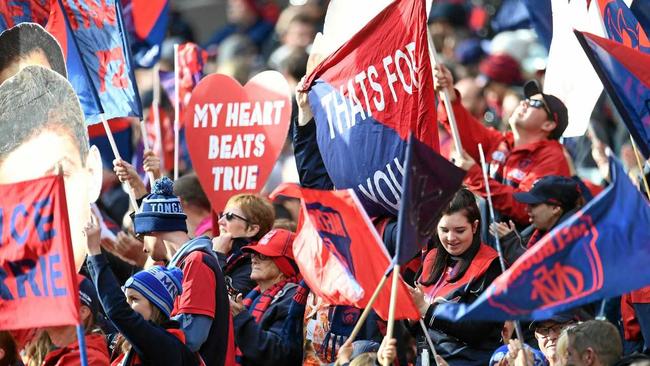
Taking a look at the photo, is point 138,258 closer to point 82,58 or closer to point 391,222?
point 82,58

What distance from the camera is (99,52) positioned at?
31.0 ft

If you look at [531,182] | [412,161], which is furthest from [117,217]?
[412,161]

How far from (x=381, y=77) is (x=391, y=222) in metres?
0.80

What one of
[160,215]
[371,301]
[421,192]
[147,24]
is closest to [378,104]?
[160,215]

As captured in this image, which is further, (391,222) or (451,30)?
(451,30)

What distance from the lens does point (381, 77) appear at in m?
8.36

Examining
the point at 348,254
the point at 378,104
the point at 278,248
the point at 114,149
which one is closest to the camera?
the point at 348,254

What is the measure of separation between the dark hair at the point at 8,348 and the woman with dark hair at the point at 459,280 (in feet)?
6.88

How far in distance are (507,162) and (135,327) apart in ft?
11.3

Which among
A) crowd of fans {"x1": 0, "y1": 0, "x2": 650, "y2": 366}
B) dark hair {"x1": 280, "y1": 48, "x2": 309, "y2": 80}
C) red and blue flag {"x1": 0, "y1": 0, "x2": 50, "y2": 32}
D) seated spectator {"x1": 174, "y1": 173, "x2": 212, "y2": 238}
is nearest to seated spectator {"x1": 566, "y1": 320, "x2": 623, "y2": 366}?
crowd of fans {"x1": 0, "y1": 0, "x2": 650, "y2": 366}

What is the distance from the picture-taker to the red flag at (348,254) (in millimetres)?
7234

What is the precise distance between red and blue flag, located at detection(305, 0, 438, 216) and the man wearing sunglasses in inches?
42.4

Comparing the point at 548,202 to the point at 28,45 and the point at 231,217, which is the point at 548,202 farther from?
the point at 28,45

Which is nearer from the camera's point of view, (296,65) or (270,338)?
(270,338)
